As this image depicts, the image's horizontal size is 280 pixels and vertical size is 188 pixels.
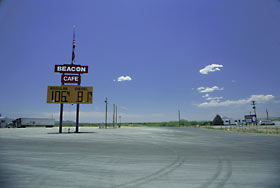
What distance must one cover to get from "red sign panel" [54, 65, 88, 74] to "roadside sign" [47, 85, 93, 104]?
11.1 ft

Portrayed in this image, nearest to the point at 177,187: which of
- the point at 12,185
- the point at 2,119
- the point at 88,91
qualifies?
the point at 12,185

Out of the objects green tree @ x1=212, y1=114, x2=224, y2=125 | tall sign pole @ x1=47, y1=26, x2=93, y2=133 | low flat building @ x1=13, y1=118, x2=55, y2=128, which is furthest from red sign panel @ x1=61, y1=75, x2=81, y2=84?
Result: green tree @ x1=212, y1=114, x2=224, y2=125

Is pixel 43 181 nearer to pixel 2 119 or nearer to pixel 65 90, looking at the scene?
pixel 65 90

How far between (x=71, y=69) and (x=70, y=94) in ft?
17.5

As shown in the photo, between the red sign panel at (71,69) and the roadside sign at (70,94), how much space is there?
11.1 ft

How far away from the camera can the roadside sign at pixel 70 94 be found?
31.1 m

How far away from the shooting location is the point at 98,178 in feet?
17.7

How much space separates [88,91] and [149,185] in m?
29.1

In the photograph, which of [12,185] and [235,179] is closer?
[12,185]

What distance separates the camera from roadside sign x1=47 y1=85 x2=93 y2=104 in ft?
102

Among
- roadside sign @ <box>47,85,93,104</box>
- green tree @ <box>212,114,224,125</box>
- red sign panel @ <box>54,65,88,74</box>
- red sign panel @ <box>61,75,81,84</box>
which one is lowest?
green tree @ <box>212,114,224,125</box>

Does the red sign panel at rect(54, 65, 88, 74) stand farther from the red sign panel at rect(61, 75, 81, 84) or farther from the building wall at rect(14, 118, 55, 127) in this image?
the building wall at rect(14, 118, 55, 127)

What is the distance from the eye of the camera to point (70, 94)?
31.6 metres

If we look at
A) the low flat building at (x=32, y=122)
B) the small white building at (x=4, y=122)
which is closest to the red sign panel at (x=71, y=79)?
the low flat building at (x=32, y=122)
